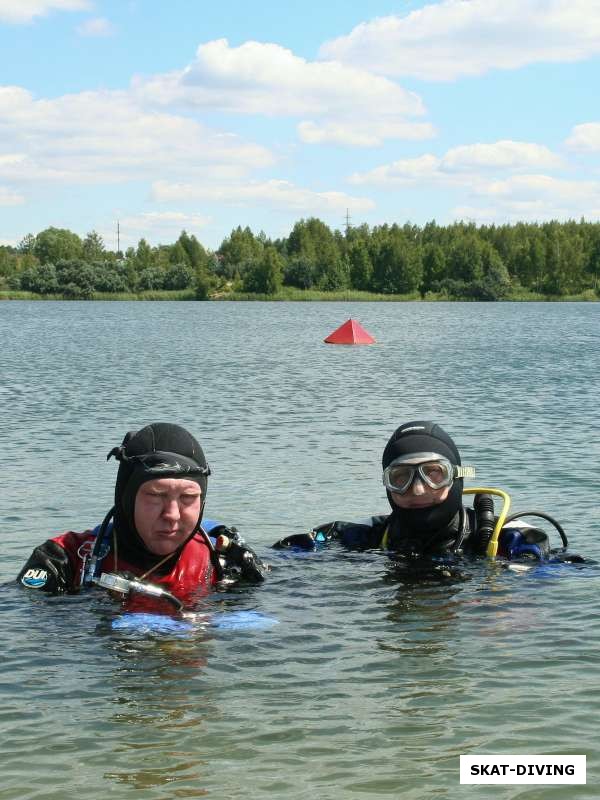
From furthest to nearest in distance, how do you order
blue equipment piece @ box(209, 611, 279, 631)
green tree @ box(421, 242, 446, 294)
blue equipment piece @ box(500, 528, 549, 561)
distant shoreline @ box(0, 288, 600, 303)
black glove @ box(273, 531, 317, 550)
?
green tree @ box(421, 242, 446, 294), distant shoreline @ box(0, 288, 600, 303), black glove @ box(273, 531, 317, 550), blue equipment piece @ box(500, 528, 549, 561), blue equipment piece @ box(209, 611, 279, 631)

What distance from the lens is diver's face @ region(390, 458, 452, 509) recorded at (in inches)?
318

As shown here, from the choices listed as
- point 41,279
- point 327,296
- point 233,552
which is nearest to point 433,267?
point 327,296

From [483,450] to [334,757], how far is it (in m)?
12.8

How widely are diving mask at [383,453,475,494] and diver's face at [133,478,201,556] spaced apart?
1720 mm

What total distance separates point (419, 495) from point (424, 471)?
0.17 m

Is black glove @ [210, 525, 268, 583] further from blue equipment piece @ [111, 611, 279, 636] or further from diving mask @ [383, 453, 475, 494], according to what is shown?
diving mask @ [383, 453, 475, 494]

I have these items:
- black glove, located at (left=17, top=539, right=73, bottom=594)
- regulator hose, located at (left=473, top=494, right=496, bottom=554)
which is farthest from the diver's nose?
black glove, located at (left=17, top=539, right=73, bottom=594)

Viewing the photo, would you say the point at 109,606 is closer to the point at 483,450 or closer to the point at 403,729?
the point at 403,729

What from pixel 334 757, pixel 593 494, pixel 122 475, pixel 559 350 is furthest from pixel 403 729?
pixel 559 350

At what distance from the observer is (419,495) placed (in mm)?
8078

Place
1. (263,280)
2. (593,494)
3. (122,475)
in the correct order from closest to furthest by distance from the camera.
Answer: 1. (122,475)
2. (593,494)
3. (263,280)

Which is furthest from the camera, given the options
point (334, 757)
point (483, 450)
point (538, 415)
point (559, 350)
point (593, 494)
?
point (559, 350)

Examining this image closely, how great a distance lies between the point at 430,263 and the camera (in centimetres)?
17150

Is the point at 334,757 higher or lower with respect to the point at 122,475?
lower
